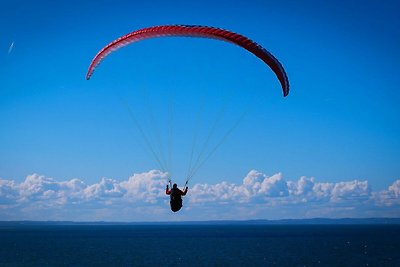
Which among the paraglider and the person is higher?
the paraglider

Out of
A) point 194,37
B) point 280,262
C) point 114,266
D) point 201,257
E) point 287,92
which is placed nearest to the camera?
point 194,37

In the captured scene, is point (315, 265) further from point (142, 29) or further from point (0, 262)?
point (142, 29)

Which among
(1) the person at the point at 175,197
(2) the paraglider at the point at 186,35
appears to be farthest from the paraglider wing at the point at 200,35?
(1) the person at the point at 175,197

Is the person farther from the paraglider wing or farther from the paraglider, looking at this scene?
the paraglider wing

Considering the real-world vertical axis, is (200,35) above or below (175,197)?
above

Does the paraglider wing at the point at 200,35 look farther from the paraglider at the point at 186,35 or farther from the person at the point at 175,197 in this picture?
the person at the point at 175,197

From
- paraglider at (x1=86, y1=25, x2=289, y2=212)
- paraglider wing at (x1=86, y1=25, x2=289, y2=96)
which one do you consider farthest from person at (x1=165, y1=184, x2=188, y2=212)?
paraglider wing at (x1=86, y1=25, x2=289, y2=96)

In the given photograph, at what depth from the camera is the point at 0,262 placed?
69.2 meters

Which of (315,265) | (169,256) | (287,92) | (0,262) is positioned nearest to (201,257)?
(169,256)

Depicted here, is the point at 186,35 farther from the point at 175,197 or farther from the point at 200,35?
the point at 175,197

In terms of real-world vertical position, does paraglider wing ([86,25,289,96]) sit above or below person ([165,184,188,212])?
above

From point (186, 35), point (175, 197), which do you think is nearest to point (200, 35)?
point (186, 35)

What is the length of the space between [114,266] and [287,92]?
52284 millimetres

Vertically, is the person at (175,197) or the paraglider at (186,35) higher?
the paraglider at (186,35)
